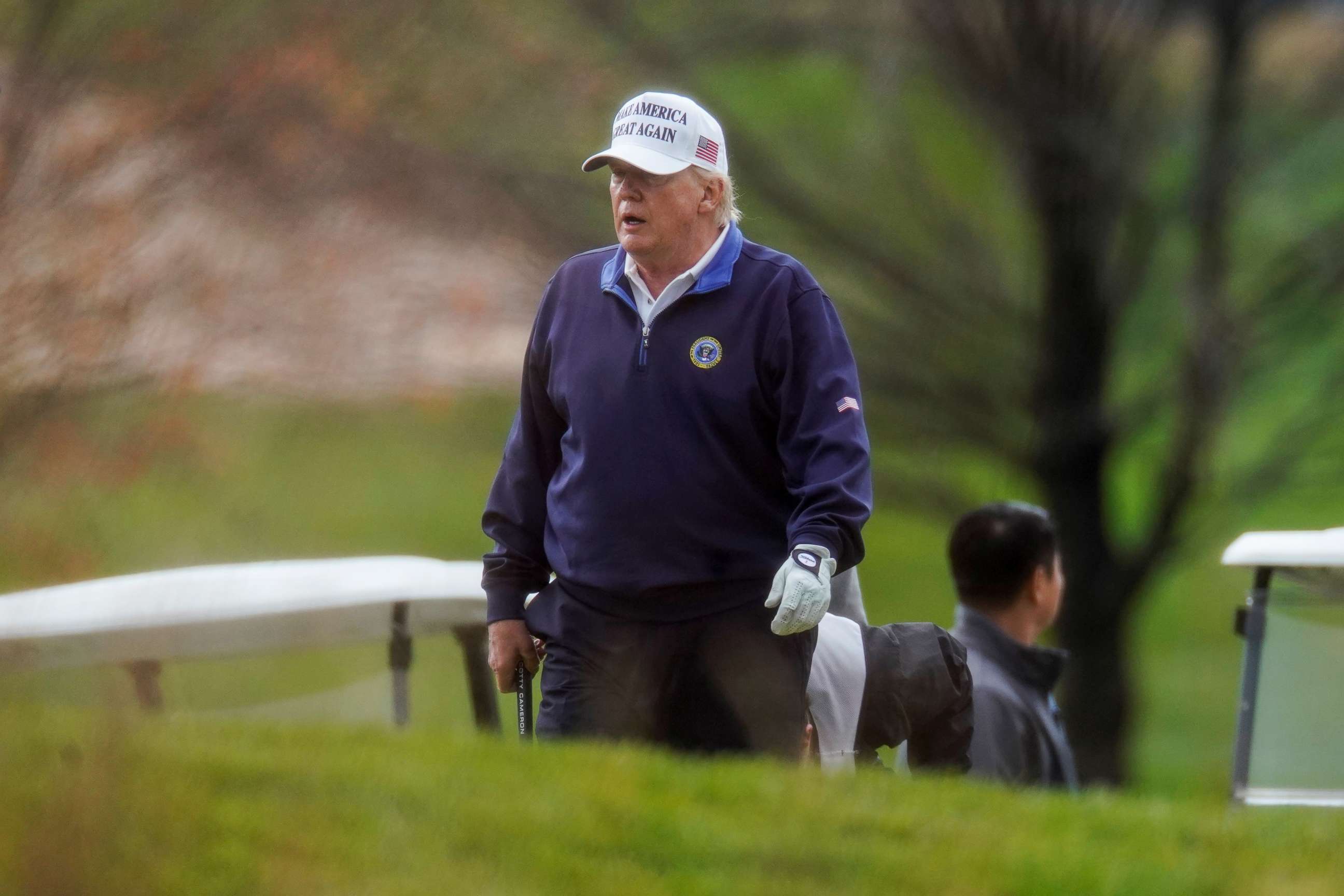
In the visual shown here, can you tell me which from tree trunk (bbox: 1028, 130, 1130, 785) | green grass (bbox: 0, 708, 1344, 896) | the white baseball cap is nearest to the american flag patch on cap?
the white baseball cap

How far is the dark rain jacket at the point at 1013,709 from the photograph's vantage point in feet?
15.3

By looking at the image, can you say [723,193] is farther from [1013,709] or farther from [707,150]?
[1013,709]

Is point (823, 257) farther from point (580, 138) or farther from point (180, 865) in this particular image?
point (180, 865)

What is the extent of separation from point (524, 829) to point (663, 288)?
50.7 inches

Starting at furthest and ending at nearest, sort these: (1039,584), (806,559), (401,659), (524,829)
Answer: (1039,584) → (401,659) → (806,559) → (524,829)

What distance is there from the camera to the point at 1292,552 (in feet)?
16.1

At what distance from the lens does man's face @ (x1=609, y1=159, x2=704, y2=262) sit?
145 inches

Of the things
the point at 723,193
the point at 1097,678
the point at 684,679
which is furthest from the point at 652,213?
the point at 1097,678

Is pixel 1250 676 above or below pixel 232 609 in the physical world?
above

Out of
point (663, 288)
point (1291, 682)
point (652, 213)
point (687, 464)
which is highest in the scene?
point (652, 213)

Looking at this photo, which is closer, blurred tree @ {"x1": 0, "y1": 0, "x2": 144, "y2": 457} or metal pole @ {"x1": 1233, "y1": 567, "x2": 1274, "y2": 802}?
blurred tree @ {"x1": 0, "y1": 0, "x2": 144, "y2": 457}

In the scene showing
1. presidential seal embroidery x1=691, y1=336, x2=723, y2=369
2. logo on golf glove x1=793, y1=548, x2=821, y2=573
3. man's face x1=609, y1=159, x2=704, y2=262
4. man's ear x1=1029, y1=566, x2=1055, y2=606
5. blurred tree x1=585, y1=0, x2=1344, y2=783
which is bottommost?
logo on golf glove x1=793, y1=548, x2=821, y2=573

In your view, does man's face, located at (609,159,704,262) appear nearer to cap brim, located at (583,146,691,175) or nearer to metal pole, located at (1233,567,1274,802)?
cap brim, located at (583,146,691,175)

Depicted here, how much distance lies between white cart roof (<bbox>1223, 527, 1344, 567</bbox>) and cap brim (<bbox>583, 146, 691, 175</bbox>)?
2.01 metres
